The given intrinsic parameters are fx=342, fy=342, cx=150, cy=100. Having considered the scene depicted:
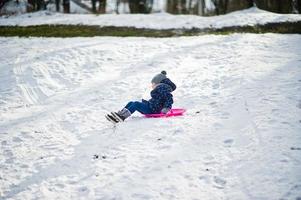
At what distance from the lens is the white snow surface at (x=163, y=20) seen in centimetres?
1689

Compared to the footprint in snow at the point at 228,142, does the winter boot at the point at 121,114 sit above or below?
above

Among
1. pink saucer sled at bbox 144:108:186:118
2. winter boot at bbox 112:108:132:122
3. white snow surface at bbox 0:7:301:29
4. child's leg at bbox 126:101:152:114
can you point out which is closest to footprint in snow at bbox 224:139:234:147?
pink saucer sled at bbox 144:108:186:118

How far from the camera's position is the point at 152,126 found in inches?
274

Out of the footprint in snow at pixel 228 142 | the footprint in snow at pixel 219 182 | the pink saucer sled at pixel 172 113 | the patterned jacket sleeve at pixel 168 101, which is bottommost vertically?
the footprint in snow at pixel 219 182

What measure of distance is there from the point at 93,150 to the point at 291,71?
6180 millimetres

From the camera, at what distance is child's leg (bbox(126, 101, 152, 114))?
7422mm

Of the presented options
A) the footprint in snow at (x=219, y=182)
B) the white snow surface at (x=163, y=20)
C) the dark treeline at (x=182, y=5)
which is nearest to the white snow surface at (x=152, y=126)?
the footprint in snow at (x=219, y=182)

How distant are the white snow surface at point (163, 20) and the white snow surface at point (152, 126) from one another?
4.56 m

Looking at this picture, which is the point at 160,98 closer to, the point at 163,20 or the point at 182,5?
the point at 163,20

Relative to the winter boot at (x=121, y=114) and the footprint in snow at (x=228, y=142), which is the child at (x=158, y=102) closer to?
the winter boot at (x=121, y=114)

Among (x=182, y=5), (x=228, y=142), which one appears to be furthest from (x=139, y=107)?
(x=182, y=5)

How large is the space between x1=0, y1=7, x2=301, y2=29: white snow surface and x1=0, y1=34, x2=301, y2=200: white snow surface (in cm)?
456

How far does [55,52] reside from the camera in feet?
40.1

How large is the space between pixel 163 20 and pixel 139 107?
12.4 meters
